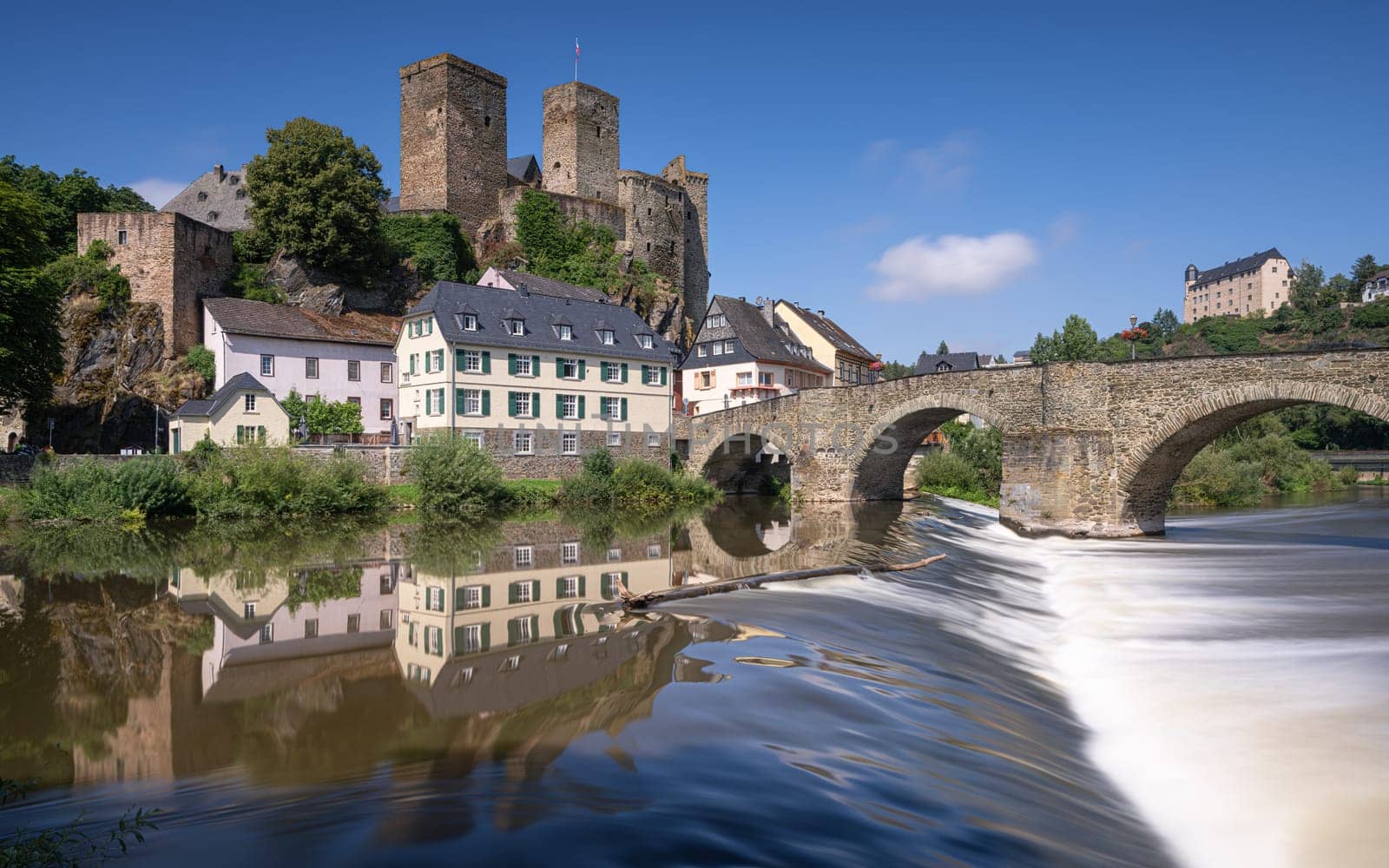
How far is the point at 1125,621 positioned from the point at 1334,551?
11.0 metres

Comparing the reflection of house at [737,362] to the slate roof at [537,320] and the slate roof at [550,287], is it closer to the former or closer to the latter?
the slate roof at [537,320]

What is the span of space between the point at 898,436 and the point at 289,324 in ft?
80.2

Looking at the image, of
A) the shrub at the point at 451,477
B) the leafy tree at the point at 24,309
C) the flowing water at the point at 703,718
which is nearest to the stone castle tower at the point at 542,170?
the leafy tree at the point at 24,309

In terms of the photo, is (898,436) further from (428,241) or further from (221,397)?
(428,241)

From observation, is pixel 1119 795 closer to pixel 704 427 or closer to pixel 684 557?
pixel 684 557

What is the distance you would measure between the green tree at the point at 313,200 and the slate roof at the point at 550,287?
270 inches

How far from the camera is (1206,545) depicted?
20.3 metres

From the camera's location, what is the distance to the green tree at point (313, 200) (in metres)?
38.1

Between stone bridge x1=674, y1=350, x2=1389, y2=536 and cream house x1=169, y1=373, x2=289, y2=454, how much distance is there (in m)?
20.7

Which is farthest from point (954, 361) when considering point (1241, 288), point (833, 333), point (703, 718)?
point (1241, 288)

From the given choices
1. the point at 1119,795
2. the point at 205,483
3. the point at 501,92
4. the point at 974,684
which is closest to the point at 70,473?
the point at 205,483

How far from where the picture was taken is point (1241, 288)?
11431 cm

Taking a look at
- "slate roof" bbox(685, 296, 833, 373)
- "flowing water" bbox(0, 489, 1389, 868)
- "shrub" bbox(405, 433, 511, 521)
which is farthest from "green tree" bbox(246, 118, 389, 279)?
"flowing water" bbox(0, 489, 1389, 868)

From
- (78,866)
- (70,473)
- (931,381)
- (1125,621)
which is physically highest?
(931,381)
